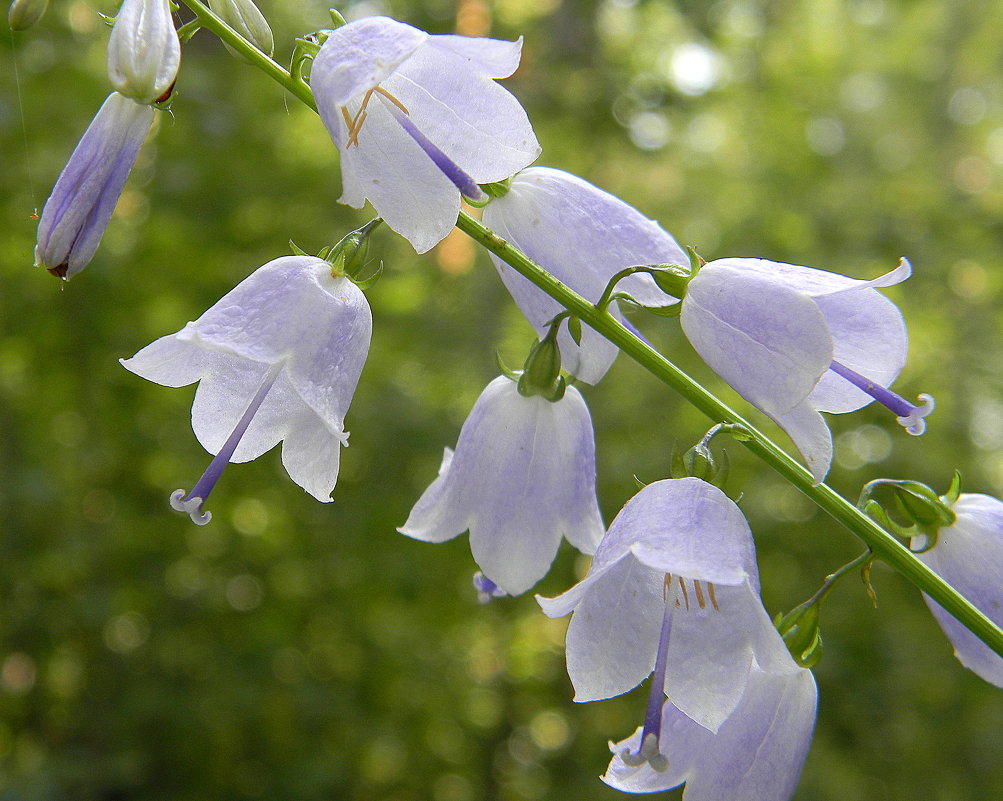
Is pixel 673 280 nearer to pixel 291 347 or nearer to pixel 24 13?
pixel 291 347

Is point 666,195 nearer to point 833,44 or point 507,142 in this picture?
point 833,44

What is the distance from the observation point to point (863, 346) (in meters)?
0.96

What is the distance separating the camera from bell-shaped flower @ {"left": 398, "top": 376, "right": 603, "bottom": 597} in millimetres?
1047

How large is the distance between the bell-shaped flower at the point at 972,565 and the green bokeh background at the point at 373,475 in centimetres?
194

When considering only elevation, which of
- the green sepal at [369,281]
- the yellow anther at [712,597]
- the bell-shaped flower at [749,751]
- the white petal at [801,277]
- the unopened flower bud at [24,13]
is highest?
the unopened flower bud at [24,13]

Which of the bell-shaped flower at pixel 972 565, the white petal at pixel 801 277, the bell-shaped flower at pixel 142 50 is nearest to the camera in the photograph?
the bell-shaped flower at pixel 142 50

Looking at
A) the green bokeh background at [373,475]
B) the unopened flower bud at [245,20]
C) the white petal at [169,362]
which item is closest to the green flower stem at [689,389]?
the unopened flower bud at [245,20]

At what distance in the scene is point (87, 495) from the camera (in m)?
3.11

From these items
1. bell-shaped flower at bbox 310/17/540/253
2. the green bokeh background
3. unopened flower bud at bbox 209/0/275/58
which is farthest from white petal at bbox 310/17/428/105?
the green bokeh background

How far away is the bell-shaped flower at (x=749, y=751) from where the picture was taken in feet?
2.97

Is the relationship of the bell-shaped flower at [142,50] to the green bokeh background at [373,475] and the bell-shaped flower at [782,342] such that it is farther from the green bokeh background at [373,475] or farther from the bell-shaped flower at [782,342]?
the green bokeh background at [373,475]

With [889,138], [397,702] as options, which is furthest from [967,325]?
[397,702]

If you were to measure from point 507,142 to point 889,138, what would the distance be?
5755 millimetres

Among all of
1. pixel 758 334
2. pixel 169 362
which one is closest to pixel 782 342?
pixel 758 334
